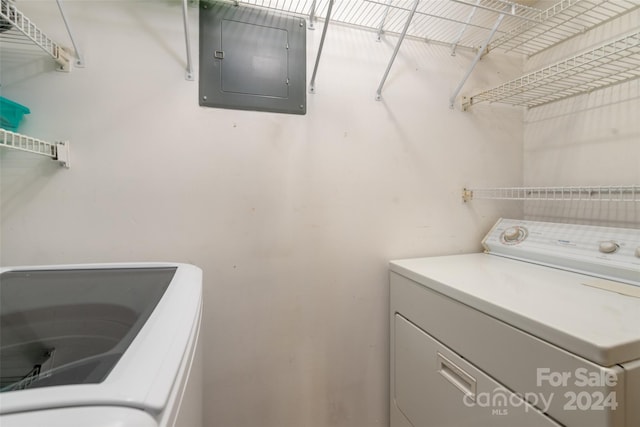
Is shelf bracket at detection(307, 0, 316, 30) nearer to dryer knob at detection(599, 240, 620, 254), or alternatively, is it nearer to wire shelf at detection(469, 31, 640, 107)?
wire shelf at detection(469, 31, 640, 107)

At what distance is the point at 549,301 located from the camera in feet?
2.31

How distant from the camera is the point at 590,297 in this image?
0.73 meters

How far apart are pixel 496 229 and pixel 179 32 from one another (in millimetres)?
1693

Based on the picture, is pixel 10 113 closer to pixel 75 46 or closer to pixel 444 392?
pixel 75 46

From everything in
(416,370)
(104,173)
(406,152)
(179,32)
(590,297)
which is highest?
(179,32)

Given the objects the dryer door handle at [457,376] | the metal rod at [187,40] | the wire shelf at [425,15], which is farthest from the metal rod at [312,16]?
the dryer door handle at [457,376]

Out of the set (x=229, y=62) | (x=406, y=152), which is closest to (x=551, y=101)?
(x=406, y=152)

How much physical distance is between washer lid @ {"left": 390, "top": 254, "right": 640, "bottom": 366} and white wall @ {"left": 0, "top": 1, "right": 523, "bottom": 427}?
0.30m

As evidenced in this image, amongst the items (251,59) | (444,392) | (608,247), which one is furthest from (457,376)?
(251,59)

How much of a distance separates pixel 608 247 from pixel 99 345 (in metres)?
1.47

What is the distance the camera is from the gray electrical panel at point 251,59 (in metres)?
1.03

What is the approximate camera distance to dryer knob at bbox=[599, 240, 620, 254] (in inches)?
35.3

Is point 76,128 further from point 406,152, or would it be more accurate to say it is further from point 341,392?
point 341,392

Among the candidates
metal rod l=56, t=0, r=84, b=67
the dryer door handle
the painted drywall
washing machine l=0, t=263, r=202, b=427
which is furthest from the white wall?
the dryer door handle
